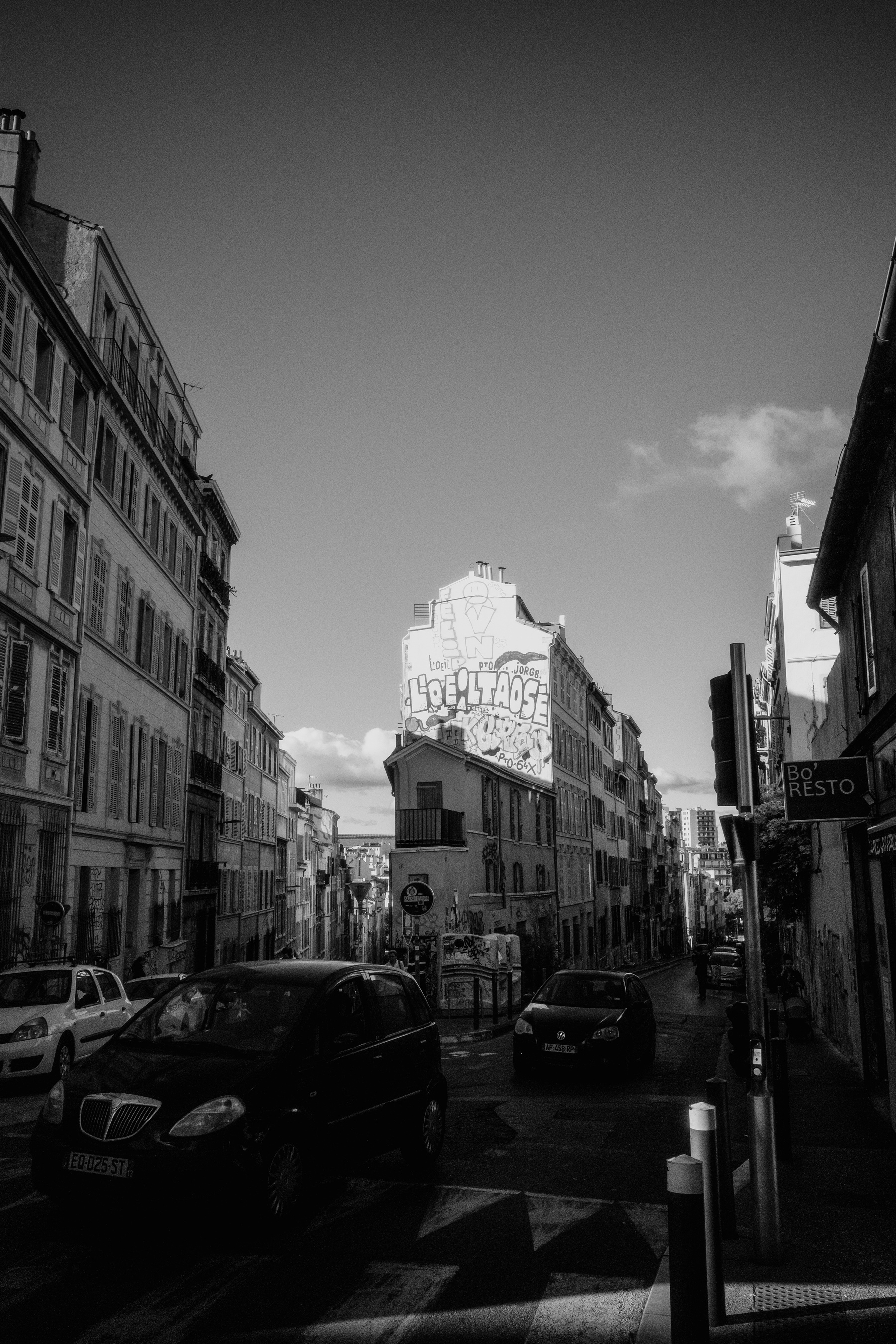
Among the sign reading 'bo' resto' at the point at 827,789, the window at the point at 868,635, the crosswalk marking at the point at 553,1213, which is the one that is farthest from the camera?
the window at the point at 868,635

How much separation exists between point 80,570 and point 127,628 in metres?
3.84

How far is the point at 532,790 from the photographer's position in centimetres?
4700

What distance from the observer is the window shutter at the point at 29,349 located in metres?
20.5

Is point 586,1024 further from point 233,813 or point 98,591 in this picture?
point 233,813

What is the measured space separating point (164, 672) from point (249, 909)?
62.5 feet

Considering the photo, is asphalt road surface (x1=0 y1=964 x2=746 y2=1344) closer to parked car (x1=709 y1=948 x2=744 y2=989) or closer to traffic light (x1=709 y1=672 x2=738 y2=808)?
traffic light (x1=709 y1=672 x2=738 y2=808)

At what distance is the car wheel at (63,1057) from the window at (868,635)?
10417 millimetres

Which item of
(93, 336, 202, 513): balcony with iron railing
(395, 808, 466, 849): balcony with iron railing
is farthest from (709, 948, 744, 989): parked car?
(93, 336, 202, 513): balcony with iron railing

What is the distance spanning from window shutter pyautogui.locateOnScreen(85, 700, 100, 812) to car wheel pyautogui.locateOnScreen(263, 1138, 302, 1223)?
1878 cm

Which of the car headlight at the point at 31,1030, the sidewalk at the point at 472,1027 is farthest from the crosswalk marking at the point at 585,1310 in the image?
the sidewalk at the point at 472,1027

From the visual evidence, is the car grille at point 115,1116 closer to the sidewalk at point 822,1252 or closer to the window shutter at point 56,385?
the sidewalk at point 822,1252

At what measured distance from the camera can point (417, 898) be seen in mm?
21594

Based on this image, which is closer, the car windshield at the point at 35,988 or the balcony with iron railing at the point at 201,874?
the car windshield at the point at 35,988

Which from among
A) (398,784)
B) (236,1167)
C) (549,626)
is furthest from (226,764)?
(236,1167)
